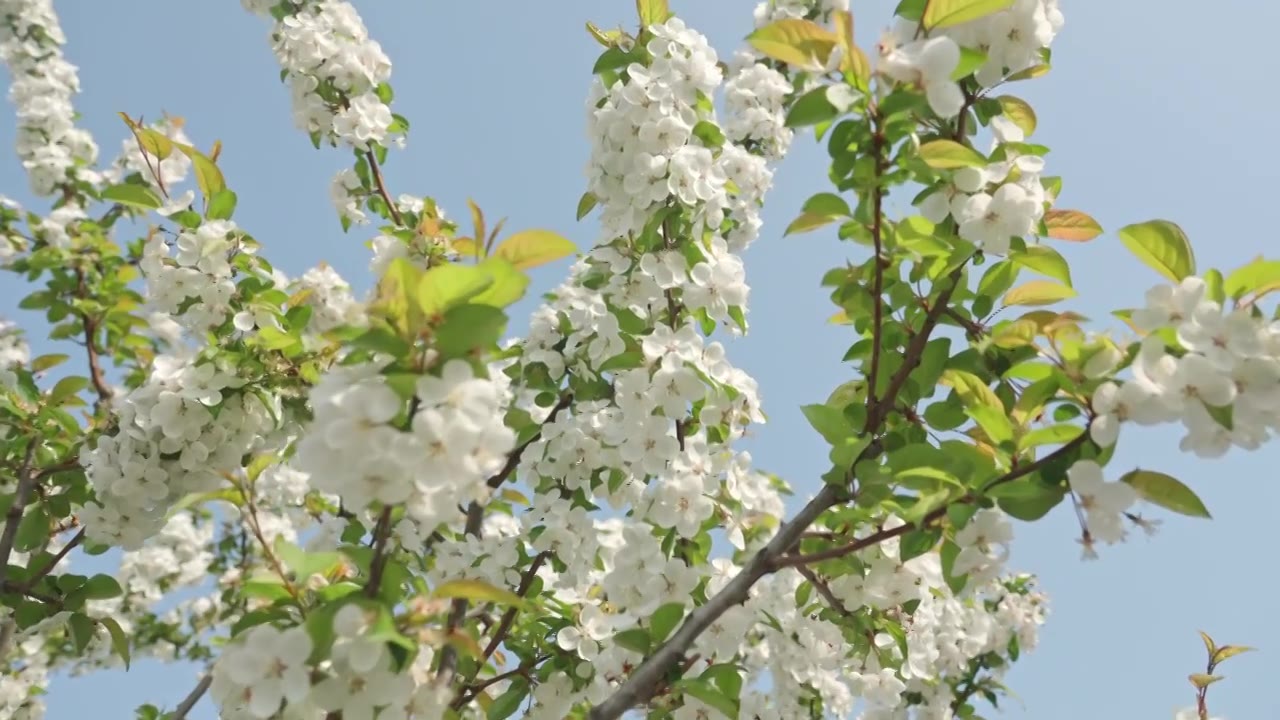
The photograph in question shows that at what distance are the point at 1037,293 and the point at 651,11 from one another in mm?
1543

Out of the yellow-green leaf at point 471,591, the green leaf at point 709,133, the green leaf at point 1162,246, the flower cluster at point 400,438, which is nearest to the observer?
the flower cluster at point 400,438

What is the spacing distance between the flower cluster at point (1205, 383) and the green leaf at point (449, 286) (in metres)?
1.05

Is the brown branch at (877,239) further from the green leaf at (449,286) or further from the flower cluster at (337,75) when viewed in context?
the flower cluster at (337,75)

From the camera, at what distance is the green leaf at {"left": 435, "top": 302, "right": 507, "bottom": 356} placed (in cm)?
115

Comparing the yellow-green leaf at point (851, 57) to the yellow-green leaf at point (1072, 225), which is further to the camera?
the yellow-green leaf at point (1072, 225)

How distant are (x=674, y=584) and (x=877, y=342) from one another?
0.91 meters

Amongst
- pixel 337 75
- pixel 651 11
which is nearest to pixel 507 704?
pixel 651 11

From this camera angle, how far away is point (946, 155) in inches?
63.6

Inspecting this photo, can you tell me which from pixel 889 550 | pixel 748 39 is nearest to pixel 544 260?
pixel 748 39

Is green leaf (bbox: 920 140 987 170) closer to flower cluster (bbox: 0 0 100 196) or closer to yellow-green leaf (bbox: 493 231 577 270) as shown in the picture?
yellow-green leaf (bbox: 493 231 577 270)

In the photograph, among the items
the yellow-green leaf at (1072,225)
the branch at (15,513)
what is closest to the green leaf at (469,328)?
the yellow-green leaf at (1072,225)

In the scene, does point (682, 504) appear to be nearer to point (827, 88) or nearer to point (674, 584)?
point (674, 584)

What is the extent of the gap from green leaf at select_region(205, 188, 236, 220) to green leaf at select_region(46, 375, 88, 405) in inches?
41.1

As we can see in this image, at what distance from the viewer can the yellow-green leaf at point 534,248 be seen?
1.43m
